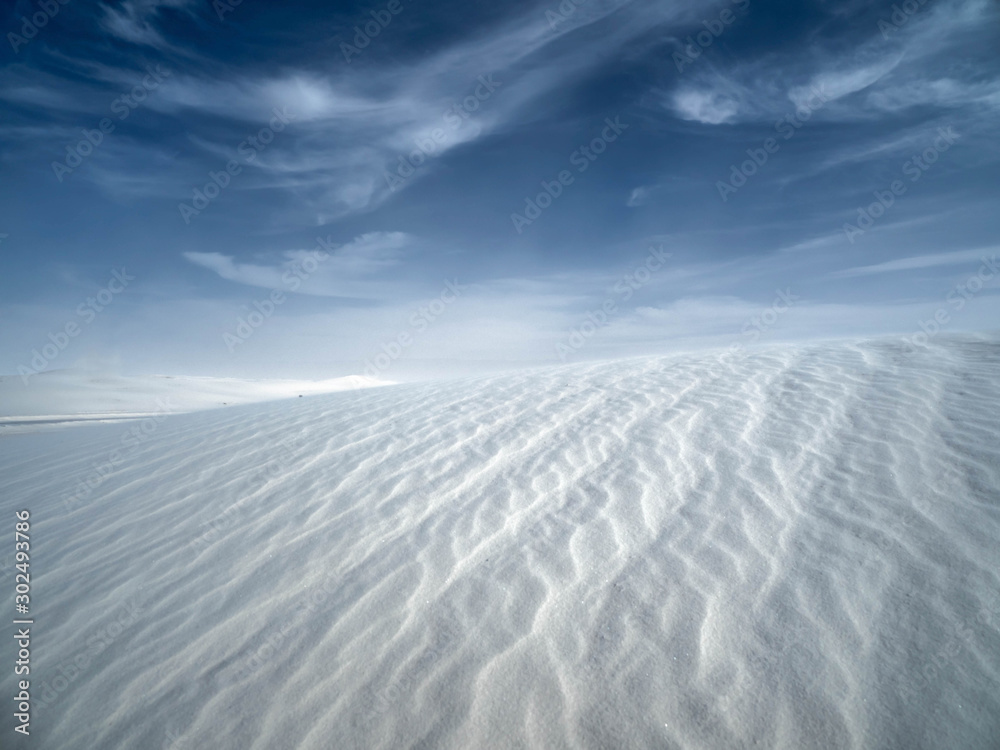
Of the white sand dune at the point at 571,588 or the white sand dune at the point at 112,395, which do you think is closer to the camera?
the white sand dune at the point at 571,588

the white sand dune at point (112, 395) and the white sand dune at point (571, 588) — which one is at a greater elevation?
the white sand dune at point (112, 395)

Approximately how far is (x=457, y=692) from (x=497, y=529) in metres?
1.18

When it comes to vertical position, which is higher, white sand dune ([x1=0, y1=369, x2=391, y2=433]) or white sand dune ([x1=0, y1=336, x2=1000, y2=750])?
white sand dune ([x1=0, y1=369, x2=391, y2=433])

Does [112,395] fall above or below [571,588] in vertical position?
above

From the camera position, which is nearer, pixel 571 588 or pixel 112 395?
pixel 571 588

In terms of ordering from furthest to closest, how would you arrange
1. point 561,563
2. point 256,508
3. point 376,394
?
point 376,394 → point 256,508 → point 561,563

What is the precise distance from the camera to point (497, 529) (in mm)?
3088

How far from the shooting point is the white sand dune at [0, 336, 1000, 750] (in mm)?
1840

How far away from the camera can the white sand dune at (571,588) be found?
6.04 ft

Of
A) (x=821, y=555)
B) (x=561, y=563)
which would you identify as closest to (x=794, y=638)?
(x=821, y=555)

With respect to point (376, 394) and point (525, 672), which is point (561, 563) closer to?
point (525, 672)

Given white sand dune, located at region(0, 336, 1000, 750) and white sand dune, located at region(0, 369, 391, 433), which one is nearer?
white sand dune, located at region(0, 336, 1000, 750)


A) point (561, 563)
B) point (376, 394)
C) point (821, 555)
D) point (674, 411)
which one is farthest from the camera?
point (376, 394)

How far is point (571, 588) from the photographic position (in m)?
2.47
